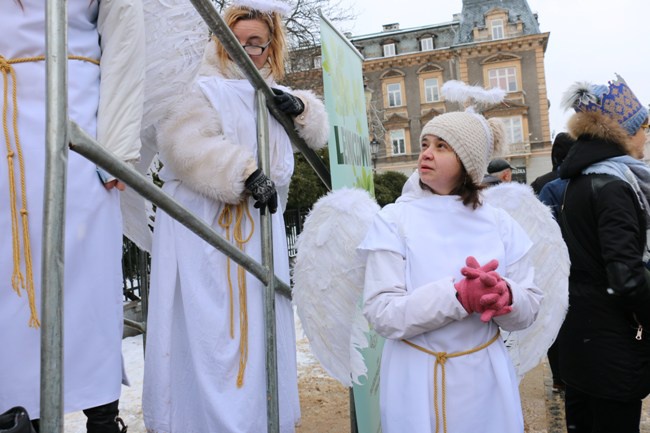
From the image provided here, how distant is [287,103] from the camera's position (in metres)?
Result: 2.46

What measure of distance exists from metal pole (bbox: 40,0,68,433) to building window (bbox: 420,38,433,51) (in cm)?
4527

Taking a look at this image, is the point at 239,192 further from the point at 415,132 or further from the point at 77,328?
the point at 415,132

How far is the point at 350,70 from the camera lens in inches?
107

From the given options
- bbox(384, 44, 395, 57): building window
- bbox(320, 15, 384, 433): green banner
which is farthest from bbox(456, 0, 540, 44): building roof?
bbox(320, 15, 384, 433): green banner

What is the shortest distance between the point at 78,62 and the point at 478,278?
137 centimetres

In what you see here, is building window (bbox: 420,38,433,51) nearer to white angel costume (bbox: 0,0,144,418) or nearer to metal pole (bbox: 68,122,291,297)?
white angel costume (bbox: 0,0,144,418)

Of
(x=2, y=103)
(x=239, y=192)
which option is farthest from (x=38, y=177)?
(x=239, y=192)

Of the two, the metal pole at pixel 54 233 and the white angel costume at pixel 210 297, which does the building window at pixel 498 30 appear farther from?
the metal pole at pixel 54 233

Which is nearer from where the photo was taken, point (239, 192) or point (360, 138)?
point (239, 192)

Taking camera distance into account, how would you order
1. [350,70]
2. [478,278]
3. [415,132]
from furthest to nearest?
[415,132] → [350,70] → [478,278]

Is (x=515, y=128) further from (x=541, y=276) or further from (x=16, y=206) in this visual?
(x=16, y=206)

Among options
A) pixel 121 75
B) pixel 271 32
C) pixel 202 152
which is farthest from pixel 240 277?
pixel 271 32

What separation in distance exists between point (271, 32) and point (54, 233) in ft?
5.91

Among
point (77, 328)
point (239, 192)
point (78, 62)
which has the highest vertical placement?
point (78, 62)
